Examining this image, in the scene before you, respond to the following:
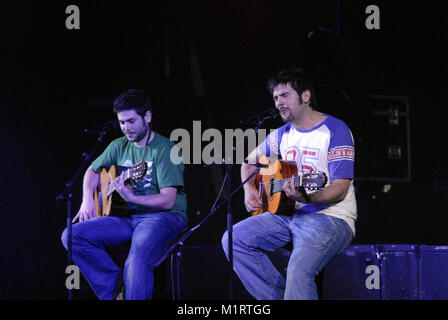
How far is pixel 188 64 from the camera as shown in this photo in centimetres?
575

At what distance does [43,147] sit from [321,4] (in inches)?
132

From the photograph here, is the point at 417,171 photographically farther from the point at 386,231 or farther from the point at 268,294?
the point at 268,294

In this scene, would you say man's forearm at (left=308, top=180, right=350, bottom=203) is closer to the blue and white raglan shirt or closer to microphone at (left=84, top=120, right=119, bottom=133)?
the blue and white raglan shirt

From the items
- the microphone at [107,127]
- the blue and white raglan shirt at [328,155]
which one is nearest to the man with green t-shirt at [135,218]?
the microphone at [107,127]

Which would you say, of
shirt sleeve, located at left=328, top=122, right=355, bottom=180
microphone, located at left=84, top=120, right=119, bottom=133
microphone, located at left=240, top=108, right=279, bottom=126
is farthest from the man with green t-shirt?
shirt sleeve, located at left=328, top=122, right=355, bottom=180

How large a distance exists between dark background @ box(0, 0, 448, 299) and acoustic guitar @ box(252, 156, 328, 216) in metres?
1.60

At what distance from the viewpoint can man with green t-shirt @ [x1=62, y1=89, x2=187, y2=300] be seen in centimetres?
381

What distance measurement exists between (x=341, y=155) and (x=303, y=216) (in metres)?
0.49

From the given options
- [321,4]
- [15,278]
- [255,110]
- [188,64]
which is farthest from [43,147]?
[321,4]

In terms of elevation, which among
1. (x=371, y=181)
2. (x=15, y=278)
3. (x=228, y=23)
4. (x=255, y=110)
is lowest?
(x=15, y=278)

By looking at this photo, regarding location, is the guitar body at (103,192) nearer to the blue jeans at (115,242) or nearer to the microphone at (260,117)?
the blue jeans at (115,242)

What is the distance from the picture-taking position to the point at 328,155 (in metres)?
3.74

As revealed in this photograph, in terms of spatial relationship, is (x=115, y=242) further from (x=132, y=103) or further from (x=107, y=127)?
(x=132, y=103)

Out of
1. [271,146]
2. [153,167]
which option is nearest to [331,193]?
[271,146]
